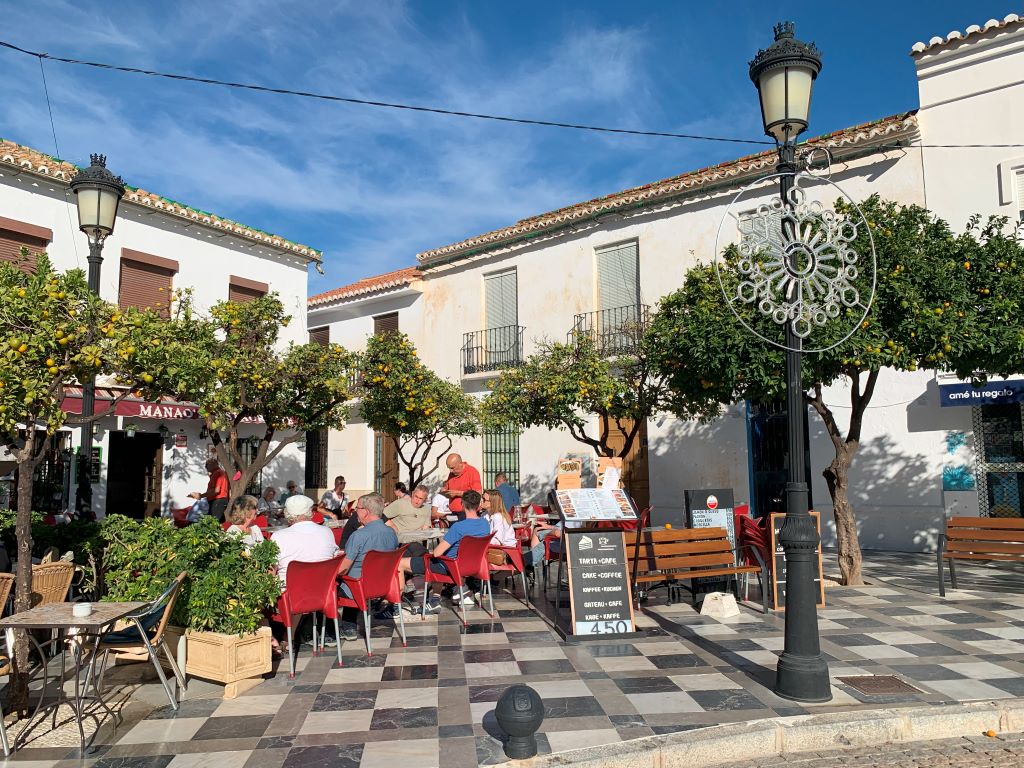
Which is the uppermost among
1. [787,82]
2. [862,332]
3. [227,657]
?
[787,82]

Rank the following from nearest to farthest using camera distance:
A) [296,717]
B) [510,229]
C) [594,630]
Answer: [296,717], [594,630], [510,229]

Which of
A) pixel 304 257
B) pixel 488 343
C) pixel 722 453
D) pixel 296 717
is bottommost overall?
pixel 296 717

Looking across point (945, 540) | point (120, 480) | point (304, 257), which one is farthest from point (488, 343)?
point (945, 540)

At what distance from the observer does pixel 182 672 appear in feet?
17.2

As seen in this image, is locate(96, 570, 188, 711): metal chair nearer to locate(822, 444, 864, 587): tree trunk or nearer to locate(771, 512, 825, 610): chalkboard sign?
locate(771, 512, 825, 610): chalkboard sign

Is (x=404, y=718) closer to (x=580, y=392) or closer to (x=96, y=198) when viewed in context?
(x=96, y=198)

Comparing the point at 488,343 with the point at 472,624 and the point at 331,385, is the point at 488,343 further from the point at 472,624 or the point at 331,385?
the point at 472,624

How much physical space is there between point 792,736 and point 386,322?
1775 centimetres

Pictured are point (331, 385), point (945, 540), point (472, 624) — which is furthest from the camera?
point (331, 385)

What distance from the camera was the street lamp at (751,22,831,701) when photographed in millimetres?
4957

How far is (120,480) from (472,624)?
10623mm

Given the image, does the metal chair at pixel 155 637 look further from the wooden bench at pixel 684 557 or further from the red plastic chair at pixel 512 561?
the wooden bench at pixel 684 557

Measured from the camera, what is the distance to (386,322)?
21016mm

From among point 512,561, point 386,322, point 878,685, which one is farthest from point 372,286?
point 878,685
